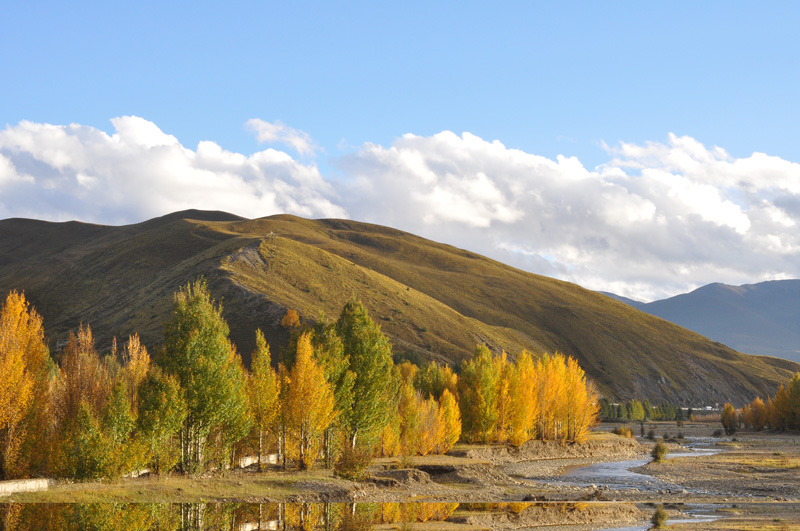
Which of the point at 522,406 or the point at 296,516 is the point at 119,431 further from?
the point at 522,406

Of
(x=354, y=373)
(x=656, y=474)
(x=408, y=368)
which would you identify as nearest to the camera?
(x=354, y=373)

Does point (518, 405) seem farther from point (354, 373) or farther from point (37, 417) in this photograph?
point (37, 417)

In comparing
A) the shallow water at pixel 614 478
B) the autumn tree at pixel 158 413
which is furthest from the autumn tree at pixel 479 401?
the autumn tree at pixel 158 413

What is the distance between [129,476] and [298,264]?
136 meters

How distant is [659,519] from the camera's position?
44.1 m

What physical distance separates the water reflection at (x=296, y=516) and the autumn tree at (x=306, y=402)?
29.6 feet

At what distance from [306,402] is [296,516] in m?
12.4

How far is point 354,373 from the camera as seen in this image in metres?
60.2

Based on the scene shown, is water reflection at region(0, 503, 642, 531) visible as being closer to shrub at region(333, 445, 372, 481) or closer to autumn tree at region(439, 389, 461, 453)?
shrub at region(333, 445, 372, 481)

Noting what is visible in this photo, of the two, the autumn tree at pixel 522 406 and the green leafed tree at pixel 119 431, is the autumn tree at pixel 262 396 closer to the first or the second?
the green leafed tree at pixel 119 431

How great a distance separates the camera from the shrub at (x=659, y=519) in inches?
1668

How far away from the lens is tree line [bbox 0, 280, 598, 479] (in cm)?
4388

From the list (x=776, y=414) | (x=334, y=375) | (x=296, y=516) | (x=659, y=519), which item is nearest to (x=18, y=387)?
(x=296, y=516)

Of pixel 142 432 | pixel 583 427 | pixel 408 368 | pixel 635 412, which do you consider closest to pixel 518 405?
pixel 583 427
